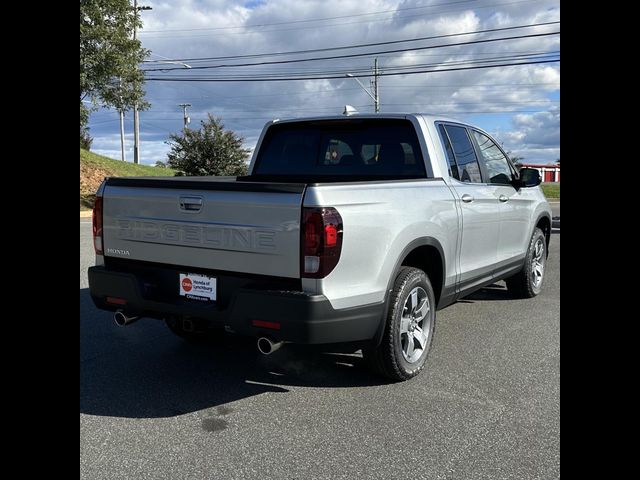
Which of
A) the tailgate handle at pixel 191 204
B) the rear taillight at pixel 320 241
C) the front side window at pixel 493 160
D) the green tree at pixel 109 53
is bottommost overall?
the rear taillight at pixel 320 241

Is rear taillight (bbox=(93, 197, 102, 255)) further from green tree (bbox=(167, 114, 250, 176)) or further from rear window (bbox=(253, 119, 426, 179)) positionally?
green tree (bbox=(167, 114, 250, 176))

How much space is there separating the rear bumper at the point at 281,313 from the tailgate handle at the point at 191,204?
59cm

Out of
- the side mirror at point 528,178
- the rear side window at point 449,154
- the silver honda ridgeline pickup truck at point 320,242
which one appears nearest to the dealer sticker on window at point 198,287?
the silver honda ridgeline pickup truck at point 320,242

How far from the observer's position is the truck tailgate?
326 cm

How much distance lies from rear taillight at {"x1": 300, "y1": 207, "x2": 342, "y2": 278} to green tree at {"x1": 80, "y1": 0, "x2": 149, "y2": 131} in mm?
16146

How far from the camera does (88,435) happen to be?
319cm

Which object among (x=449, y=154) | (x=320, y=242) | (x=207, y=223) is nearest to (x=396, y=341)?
(x=320, y=242)

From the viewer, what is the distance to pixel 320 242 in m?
3.17

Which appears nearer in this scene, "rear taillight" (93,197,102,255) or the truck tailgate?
the truck tailgate

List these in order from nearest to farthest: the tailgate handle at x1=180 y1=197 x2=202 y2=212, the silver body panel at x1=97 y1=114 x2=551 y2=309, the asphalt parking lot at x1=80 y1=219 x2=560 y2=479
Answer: the asphalt parking lot at x1=80 y1=219 x2=560 y2=479 < the silver body panel at x1=97 y1=114 x2=551 y2=309 < the tailgate handle at x1=180 y1=197 x2=202 y2=212

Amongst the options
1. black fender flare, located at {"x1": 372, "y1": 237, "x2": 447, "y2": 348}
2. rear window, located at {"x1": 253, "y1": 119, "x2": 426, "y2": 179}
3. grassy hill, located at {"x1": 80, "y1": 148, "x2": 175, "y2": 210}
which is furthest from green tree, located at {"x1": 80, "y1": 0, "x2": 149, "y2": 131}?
black fender flare, located at {"x1": 372, "y1": 237, "x2": 447, "y2": 348}

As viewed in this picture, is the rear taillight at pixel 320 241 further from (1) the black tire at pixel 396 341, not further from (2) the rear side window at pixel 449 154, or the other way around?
(2) the rear side window at pixel 449 154

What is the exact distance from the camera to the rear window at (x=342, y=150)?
473 cm

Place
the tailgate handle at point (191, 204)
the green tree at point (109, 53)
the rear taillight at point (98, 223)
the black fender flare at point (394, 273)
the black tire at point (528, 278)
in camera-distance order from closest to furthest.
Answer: the tailgate handle at point (191, 204) < the black fender flare at point (394, 273) < the rear taillight at point (98, 223) < the black tire at point (528, 278) < the green tree at point (109, 53)
